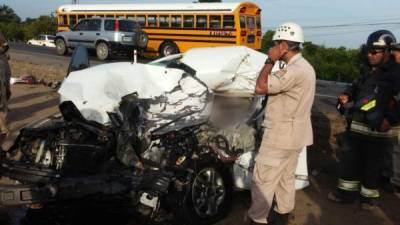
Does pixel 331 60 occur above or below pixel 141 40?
below

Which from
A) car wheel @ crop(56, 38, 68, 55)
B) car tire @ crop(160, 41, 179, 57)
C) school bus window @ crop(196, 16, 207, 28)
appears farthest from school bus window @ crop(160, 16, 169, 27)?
car wheel @ crop(56, 38, 68, 55)

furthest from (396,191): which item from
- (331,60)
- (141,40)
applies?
(331,60)

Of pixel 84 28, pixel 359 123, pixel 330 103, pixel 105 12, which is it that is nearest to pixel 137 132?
pixel 359 123

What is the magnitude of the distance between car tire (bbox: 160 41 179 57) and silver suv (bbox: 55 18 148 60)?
2.11 metres

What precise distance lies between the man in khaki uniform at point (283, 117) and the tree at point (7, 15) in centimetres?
8935

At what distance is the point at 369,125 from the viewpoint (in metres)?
5.25

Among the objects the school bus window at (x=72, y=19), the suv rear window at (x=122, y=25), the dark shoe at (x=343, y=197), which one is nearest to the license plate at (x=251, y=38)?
the suv rear window at (x=122, y=25)

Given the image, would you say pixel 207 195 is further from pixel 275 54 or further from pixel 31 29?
pixel 31 29

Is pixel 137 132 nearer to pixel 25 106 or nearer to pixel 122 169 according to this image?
pixel 122 169

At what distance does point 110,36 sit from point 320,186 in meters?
15.3

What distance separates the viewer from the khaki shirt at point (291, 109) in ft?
13.8

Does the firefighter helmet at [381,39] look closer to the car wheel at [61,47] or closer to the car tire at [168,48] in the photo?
the car tire at [168,48]

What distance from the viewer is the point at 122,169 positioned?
438 centimetres

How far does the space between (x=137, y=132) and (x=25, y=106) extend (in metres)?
7.40
